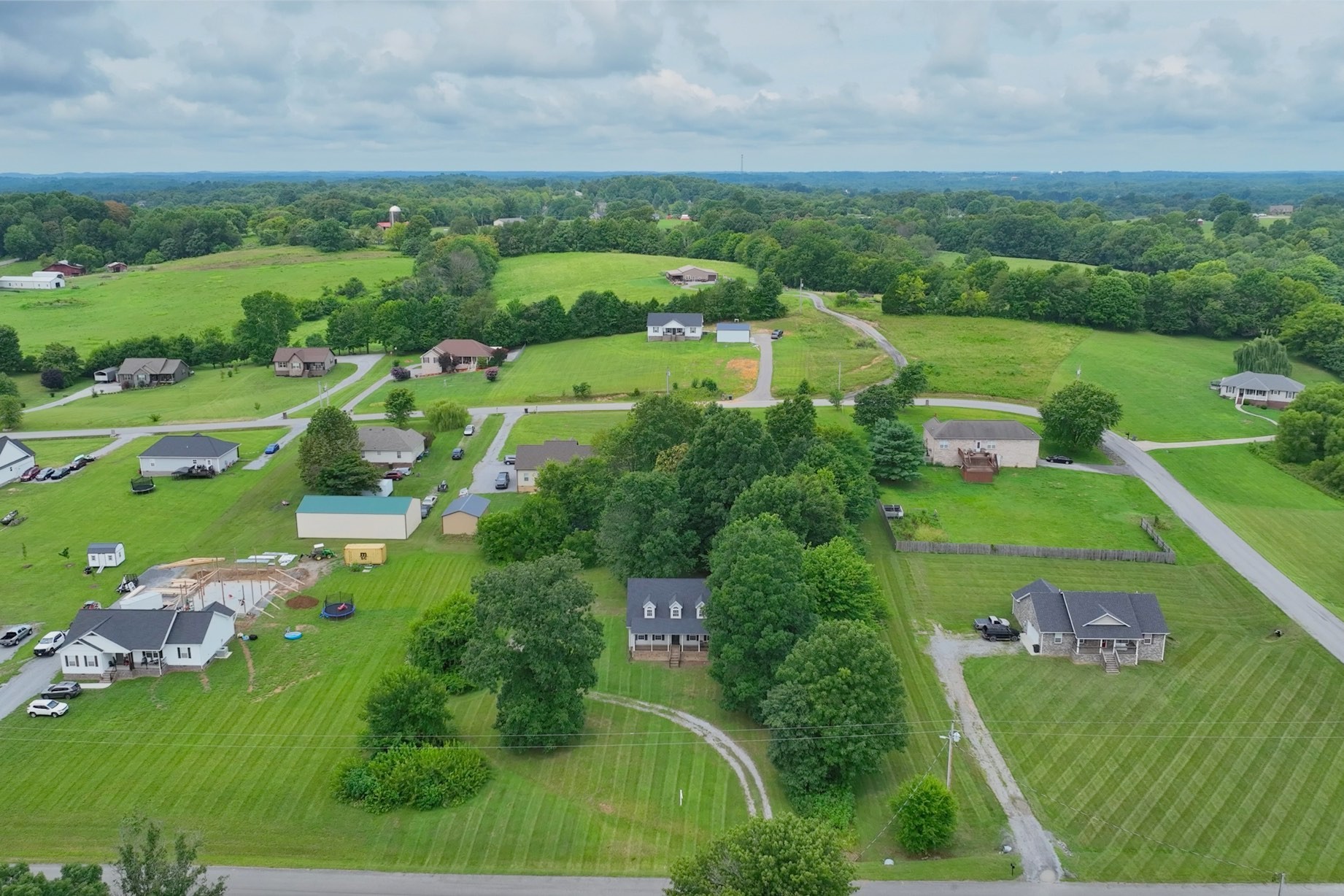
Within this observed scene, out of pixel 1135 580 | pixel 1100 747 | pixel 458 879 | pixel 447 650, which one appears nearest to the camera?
pixel 458 879

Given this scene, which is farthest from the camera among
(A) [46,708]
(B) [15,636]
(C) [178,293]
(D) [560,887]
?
(C) [178,293]

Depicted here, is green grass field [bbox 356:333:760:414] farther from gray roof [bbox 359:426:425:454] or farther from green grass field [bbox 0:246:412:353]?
green grass field [bbox 0:246:412:353]

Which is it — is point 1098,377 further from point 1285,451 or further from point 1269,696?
point 1269,696

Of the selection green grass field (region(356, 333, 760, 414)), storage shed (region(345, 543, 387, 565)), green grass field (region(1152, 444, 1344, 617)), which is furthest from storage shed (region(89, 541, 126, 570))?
green grass field (region(1152, 444, 1344, 617))

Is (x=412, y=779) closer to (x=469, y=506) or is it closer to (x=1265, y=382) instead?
(x=469, y=506)

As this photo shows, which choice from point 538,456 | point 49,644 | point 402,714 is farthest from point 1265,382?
point 49,644

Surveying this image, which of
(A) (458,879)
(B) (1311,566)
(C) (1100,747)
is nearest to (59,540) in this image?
(A) (458,879)

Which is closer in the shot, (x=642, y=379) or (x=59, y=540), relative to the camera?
(x=59, y=540)
